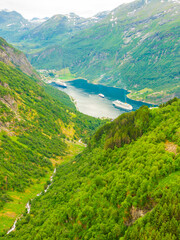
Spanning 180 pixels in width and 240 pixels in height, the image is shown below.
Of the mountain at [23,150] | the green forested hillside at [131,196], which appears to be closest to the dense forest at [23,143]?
the mountain at [23,150]

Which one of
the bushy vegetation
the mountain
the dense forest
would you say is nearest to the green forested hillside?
the mountain

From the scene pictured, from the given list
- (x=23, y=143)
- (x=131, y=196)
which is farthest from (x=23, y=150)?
(x=131, y=196)

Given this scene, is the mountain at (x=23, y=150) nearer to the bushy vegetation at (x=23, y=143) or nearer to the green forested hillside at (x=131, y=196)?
the bushy vegetation at (x=23, y=143)

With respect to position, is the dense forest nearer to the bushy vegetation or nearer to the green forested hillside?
the bushy vegetation

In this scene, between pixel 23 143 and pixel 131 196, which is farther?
pixel 23 143

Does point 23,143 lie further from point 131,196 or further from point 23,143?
point 131,196

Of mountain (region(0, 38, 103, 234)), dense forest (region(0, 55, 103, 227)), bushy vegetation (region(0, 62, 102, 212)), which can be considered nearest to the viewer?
mountain (region(0, 38, 103, 234))

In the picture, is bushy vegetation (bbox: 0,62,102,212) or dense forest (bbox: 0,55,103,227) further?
bushy vegetation (bbox: 0,62,102,212)

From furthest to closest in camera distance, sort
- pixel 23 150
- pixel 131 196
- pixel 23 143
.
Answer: pixel 23 143, pixel 23 150, pixel 131 196
